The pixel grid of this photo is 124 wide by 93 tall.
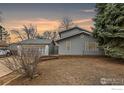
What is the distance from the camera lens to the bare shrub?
20.4ft

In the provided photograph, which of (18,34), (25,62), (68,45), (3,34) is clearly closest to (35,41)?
(18,34)

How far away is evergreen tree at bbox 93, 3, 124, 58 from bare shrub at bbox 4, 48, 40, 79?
3810 mm

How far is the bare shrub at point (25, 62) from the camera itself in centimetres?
621

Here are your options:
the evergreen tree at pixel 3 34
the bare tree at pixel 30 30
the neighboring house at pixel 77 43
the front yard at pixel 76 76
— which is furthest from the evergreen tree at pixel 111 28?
the evergreen tree at pixel 3 34

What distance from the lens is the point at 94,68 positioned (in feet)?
23.4

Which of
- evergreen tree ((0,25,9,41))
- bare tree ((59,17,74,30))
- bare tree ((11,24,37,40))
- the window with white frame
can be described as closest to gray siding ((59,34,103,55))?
the window with white frame

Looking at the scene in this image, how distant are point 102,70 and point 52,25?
2871 mm

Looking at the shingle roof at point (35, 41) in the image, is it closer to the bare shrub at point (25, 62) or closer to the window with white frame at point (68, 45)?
the bare shrub at point (25, 62)

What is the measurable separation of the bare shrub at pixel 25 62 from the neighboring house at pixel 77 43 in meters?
4.33

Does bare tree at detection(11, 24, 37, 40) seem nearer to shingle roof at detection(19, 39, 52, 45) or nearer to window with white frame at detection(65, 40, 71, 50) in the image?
shingle roof at detection(19, 39, 52, 45)

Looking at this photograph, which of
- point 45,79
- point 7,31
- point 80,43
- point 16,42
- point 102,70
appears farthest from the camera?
point 80,43

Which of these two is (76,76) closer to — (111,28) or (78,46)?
(111,28)
